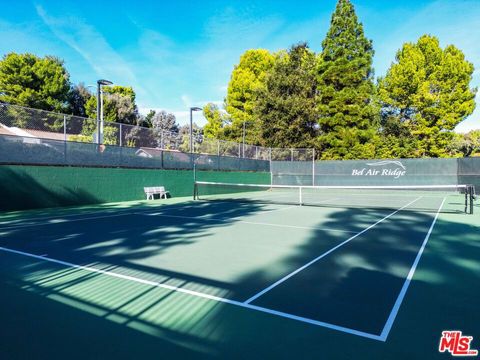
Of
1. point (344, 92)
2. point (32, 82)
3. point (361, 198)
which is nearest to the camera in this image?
point (361, 198)

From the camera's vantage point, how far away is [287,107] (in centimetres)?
3328

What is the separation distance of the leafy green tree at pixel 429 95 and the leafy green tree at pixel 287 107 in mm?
8900

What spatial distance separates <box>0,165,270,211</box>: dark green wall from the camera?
11758 millimetres

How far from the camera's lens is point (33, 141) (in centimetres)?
1230

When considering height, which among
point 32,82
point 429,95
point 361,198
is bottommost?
Result: point 361,198

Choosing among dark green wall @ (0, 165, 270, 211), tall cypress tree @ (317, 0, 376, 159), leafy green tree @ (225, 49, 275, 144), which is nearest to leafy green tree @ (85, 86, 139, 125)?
leafy green tree @ (225, 49, 275, 144)

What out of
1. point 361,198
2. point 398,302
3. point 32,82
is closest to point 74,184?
point 398,302

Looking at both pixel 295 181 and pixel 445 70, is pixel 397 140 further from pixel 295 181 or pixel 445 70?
pixel 295 181

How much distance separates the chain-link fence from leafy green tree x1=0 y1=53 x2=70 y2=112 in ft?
91.7

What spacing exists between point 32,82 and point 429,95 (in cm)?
4360

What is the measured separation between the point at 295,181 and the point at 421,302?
23772mm

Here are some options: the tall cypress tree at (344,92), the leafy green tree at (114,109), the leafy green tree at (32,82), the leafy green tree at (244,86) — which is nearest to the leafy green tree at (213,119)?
the leafy green tree at (244,86)

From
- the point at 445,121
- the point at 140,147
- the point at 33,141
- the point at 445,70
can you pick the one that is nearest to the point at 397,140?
the point at 445,121

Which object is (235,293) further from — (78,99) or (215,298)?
(78,99)
